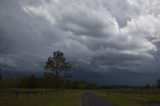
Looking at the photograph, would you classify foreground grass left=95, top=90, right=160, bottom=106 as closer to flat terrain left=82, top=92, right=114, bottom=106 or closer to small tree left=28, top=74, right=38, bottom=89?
flat terrain left=82, top=92, right=114, bottom=106

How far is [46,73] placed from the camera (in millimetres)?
100250

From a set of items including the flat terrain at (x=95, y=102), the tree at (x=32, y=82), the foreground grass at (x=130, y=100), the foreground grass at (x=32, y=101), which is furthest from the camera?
the tree at (x=32, y=82)

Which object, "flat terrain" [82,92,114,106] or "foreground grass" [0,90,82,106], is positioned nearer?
"foreground grass" [0,90,82,106]

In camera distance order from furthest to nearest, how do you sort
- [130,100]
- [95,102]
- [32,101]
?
[130,100] < [95,102] < [32,101]

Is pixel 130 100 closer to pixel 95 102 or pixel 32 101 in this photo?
pixel 95 102

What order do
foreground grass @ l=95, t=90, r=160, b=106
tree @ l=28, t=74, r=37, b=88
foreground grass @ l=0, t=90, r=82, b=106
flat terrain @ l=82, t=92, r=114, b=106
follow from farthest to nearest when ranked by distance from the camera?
tree @ l=28, t=74, r=37, b=88
foreground grass @ l=95, t=90, r=160, b=106
flat terrain @ l=82, t=92, r=114, b=106
foreground grass @ l=0, t=90, r=82, b=106

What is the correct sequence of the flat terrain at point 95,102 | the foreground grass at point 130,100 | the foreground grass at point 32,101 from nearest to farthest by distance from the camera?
the foreground grass at point 32,101 < the flat terrain at point 95,102 < the foreground grass at point 130,100

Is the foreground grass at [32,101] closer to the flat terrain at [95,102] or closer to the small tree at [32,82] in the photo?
the flat terrain at [95,102]

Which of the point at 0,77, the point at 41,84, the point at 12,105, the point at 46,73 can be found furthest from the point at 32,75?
the point at 12,105

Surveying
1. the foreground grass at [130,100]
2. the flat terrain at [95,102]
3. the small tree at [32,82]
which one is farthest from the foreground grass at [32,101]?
the small tree at [32,82]

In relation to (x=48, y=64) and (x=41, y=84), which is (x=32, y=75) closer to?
(x=41, y=84)

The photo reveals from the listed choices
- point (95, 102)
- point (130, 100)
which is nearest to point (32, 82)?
point (130, 100)

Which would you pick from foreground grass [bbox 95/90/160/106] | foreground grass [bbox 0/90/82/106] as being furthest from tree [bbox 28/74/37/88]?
foreground grass [bbox 0/90/82/106]

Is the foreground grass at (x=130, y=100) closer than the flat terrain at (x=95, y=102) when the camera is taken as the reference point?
No
